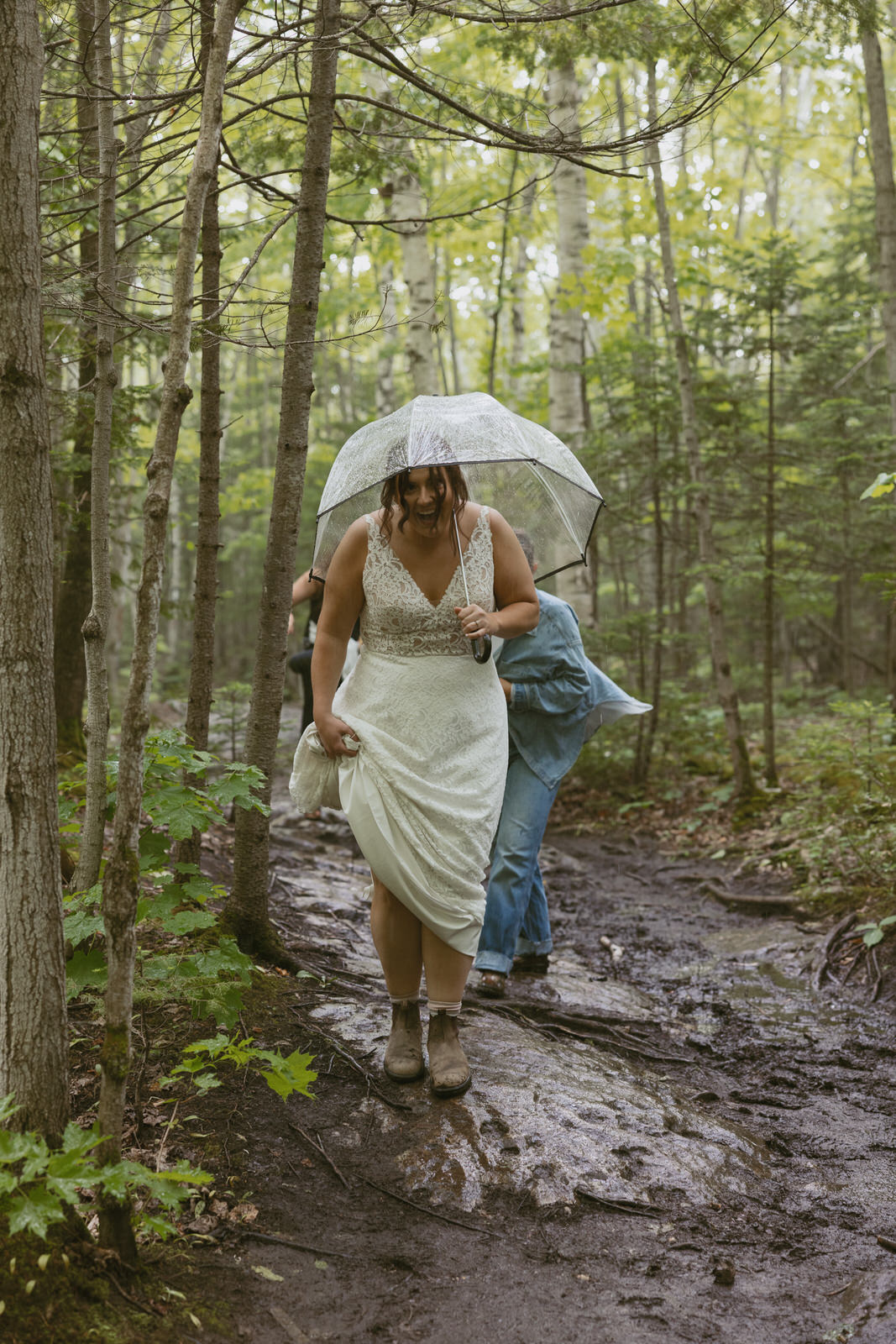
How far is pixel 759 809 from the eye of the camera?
30.6 ft

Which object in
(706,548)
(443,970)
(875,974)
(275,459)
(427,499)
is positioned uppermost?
(275,459)

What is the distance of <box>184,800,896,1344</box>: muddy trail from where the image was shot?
230 centimetres

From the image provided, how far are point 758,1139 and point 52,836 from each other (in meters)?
2.65

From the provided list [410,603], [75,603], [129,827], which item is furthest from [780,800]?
[129,827]

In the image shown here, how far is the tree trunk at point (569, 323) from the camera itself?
10.5m

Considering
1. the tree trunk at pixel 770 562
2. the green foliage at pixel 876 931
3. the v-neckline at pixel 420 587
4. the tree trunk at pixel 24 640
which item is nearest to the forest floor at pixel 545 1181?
the green foliage at pixel 876 931

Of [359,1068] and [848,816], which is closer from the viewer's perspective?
[359,1068]

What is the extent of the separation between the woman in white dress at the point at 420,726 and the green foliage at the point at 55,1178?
138cm

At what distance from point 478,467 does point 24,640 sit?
8.21ft

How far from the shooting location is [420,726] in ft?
11.2

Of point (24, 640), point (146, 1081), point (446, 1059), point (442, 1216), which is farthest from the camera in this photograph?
point (446, 1059)

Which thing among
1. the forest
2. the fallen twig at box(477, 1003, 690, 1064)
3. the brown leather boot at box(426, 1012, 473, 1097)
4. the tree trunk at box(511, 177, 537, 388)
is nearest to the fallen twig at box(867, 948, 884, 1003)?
the forest

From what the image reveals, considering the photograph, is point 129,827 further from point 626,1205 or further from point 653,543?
point 653,543

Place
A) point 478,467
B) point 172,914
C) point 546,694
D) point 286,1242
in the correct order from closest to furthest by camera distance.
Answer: point 286,1242
point 172,914
point 478,467
point 546,694
